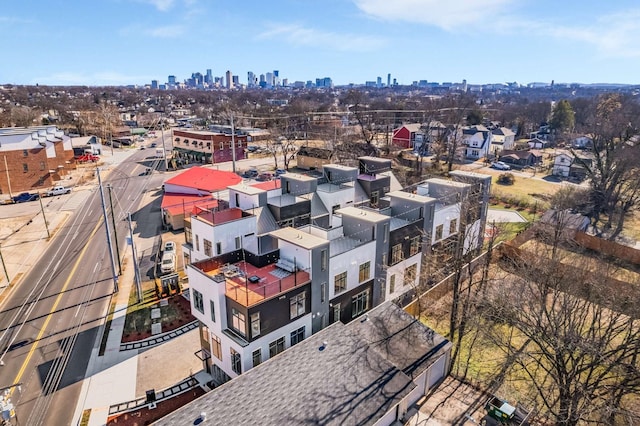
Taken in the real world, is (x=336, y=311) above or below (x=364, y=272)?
below

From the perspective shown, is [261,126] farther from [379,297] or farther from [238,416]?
[238,416]

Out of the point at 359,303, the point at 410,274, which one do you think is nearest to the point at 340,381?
the point at 359,303

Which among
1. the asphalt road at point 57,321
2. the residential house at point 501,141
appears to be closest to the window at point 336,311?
the asphalt road at point 57,321

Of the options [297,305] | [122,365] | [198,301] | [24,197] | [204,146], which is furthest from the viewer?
[204,146]

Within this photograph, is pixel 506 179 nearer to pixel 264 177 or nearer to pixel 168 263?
pixel 264 177

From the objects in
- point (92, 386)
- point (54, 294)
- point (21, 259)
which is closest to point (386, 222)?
point (92, 386)

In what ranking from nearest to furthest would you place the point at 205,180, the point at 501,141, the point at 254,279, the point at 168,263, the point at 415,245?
the point at 254,279 → the point at 415,245 → the point at 168,263 → the point at 205,180 → the point at 501,141

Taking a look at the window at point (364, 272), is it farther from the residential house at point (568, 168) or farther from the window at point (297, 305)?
the residential house at point (568, 168)
